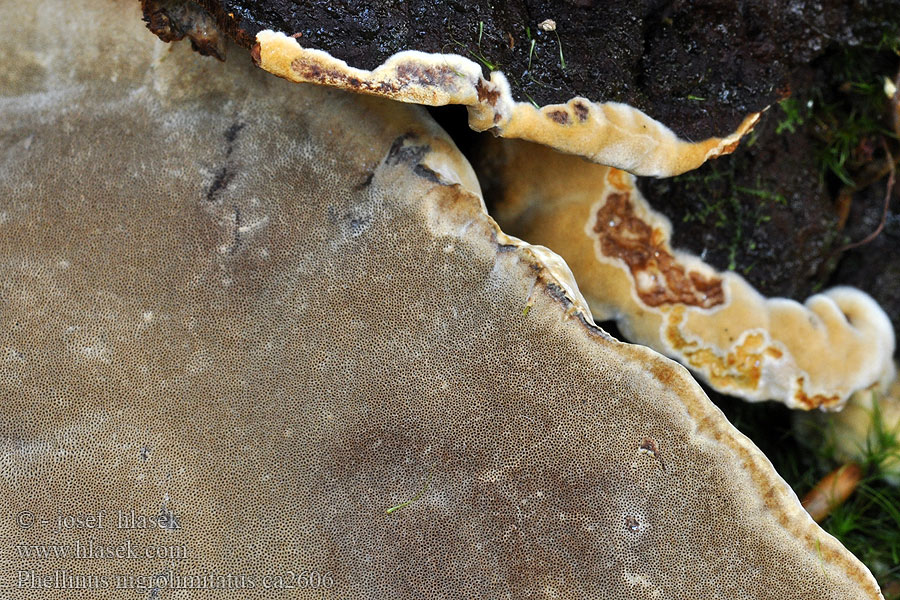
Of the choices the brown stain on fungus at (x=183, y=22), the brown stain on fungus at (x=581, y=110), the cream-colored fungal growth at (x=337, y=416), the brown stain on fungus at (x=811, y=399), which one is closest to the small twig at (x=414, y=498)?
the cream-colored fungal growth at (x=337, y=416)

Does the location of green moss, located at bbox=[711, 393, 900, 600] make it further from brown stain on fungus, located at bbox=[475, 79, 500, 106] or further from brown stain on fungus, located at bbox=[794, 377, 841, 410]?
brown stain on fungus, located at bbox=[475, 79, 500, 106]

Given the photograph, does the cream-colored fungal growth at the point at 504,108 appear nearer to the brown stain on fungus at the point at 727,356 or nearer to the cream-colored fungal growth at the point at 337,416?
the cream-colored fungal growth at the point at 337,416

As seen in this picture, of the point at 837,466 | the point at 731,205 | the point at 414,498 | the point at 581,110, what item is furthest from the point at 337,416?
the point at 837,466

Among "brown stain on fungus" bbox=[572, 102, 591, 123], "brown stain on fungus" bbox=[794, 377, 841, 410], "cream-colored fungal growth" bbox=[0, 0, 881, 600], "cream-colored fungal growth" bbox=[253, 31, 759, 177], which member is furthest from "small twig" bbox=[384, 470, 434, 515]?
"brown stain on fungus" bbox=[794, 377, 841, 410]

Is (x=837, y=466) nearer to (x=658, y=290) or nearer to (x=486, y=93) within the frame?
(x=658, y=290)

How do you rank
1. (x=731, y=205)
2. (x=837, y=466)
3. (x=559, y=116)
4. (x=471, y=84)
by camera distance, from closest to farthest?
(x=471, y=84), (x=559, y=116), (x=731, y=205), (x=837, y=466)
